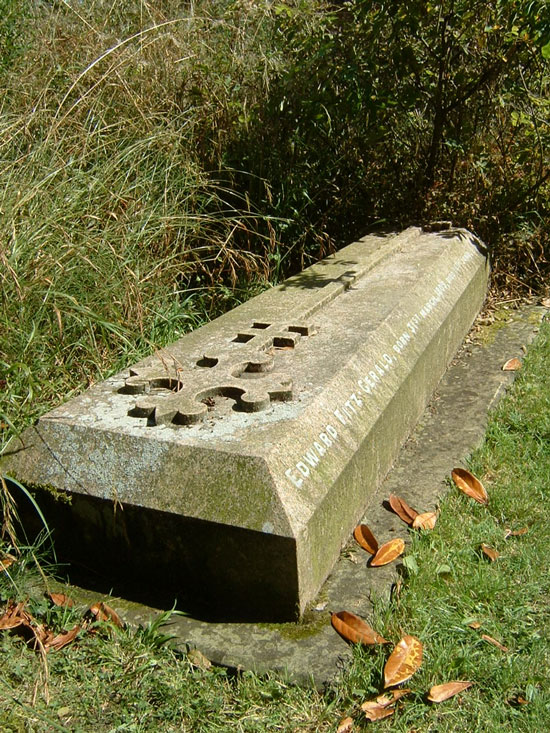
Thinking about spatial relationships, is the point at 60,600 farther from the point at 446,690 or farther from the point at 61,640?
the point at 446,690

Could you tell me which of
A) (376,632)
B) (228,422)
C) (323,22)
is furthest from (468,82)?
(376,632)

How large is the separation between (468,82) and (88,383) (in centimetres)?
371

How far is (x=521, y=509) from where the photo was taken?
3.13 metres

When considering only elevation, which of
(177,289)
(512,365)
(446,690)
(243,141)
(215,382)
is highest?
(243,141)

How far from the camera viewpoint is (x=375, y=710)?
2176 mm

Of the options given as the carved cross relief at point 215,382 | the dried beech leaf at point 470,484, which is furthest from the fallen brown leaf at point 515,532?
the carved cross relief at point 215,382

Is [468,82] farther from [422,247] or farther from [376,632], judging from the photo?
[376,632]

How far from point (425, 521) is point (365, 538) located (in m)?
0.27

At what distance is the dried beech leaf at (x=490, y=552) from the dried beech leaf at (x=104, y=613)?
1.26 m

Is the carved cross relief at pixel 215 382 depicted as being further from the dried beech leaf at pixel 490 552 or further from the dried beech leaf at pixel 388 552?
the dried beech leaf at pixel 490 552

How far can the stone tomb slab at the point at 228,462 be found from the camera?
7.84 feet

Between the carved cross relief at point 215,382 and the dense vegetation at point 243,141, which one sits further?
the dense vegetation at point 243,141

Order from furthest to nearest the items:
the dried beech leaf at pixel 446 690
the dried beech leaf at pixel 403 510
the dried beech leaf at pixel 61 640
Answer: the dried beech leaf at pixel 403 510
the dried beech leaf at pixel 61 640
the dried beech leaf at pixel 446 690

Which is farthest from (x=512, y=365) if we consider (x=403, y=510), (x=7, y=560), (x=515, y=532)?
(x=7, y=560)
